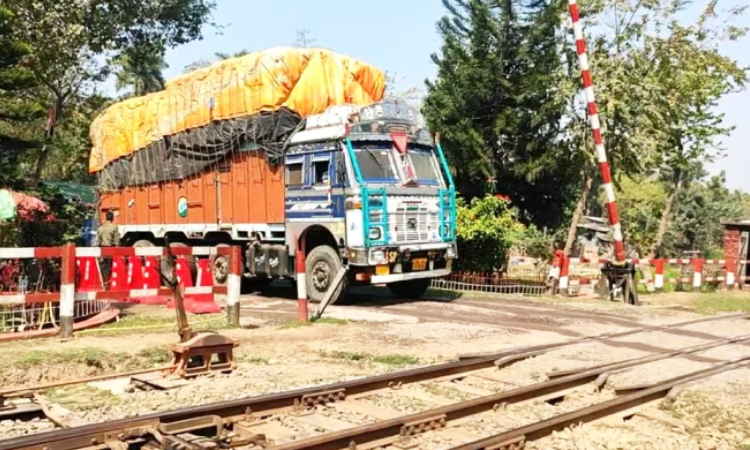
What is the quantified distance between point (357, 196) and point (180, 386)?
644cm

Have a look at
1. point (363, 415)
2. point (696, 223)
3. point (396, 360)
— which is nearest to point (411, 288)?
point (396, 360)

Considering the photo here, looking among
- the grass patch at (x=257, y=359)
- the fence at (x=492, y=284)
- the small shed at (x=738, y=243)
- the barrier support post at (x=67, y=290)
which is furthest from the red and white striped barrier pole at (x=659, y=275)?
the barrier support post at (x=67, y=290)

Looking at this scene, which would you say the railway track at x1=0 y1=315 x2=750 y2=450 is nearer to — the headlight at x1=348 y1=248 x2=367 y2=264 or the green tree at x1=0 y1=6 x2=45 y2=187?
the headlight at x1=348 y1=248 x2=367 y2=264

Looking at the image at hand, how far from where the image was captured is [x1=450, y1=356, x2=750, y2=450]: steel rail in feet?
17.5

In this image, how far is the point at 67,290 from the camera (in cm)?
938

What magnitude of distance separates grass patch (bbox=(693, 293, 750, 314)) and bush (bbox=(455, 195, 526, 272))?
13.8 feet

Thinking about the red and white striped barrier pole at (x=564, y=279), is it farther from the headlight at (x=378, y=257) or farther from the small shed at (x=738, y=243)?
the small shed at (x=738, y=243)

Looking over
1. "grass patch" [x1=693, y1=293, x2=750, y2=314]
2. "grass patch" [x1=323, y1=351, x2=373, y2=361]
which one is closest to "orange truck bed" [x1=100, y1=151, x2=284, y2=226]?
"grass patch" [x1=323, y1=351, x2=373, y2=361]

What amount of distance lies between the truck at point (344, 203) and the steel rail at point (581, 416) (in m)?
6.45

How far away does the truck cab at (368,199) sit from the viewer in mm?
13398

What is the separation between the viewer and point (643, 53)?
2445 centimetres

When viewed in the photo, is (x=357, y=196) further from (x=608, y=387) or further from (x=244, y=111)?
(x=608, y=387)

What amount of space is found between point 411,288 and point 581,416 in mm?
9523

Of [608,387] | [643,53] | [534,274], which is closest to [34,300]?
[608,387]
